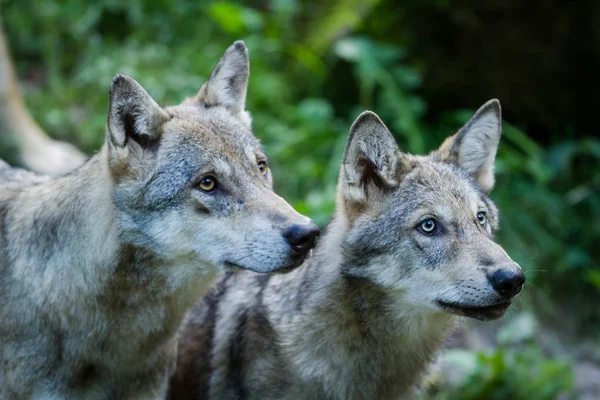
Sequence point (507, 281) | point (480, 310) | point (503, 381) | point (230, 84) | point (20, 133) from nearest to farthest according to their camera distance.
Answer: point (507, 281), point (480, 310), point (230, 84), point (503, 381), point (20, 133)

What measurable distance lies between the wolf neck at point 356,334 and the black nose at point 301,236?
595mm

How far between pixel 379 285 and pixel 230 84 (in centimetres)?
174

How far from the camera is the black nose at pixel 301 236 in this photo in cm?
449

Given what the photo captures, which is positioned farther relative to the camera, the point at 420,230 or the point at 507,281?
the point at 420,230

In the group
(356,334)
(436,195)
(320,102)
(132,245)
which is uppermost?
(320,102)

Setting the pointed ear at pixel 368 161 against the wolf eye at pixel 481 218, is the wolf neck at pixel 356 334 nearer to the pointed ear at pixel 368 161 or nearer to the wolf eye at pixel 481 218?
the pointed ear at pixel 368 161

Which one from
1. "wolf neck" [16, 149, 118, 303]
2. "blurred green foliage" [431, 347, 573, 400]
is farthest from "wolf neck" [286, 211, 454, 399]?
"blurred green foliage" [431, 347, 573, 400]

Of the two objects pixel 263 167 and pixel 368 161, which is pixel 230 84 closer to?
pixel 263 167

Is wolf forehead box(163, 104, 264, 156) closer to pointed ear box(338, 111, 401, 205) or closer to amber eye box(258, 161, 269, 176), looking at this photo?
amber eye box(258, 161, 269, 176)

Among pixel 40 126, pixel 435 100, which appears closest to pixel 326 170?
pixel 435 100

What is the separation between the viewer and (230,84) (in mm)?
5500

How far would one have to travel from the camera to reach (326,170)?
9258mm

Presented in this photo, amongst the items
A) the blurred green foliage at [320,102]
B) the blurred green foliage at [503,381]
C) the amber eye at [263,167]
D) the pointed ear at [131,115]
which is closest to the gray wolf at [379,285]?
the amber eye at [263,167]

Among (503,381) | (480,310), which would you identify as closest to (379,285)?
(480,310)
